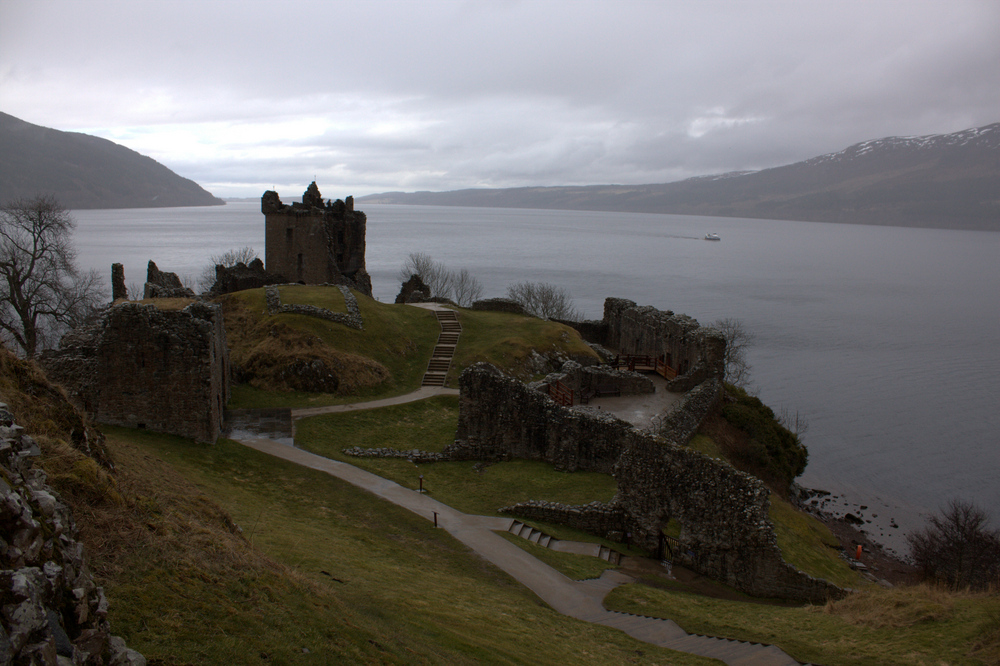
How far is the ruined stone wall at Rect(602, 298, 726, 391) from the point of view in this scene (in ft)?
114

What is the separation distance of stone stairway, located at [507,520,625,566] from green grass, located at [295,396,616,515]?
1660mm

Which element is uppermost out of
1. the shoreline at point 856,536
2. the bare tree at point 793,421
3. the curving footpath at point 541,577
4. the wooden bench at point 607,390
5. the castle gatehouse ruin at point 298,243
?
the castle gatehouse ruin at point 298,243

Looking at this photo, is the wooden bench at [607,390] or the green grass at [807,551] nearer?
the green grass at [807,551]

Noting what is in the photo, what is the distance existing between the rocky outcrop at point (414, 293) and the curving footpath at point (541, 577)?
3140cm

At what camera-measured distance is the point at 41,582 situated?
5.75 metres

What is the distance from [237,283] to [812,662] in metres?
48.6

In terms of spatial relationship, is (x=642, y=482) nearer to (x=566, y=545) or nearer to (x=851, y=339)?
(x=566, y=545)

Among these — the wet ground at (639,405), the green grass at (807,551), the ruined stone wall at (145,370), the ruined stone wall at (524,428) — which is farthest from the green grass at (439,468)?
the green grass at (807,551)

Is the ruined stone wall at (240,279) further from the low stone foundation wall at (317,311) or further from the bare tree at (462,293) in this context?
the bare tree at (462,293)

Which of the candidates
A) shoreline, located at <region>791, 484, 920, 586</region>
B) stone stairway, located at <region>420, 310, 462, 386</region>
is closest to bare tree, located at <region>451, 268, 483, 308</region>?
stone stairway, located at <region>420, 310, 462, 386</region>

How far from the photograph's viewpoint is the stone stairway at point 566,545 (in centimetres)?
1972

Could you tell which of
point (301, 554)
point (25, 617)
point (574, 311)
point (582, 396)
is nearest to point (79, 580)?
point (25, 617)

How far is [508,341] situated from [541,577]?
2385cm

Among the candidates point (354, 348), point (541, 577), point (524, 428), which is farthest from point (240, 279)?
point (541, 577)
